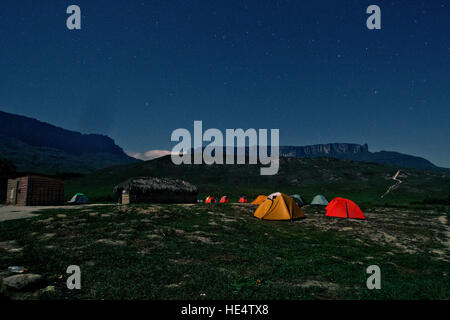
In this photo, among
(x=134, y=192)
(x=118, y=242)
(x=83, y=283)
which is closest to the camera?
(x=83, y=283)

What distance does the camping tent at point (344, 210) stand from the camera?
23.6 meters

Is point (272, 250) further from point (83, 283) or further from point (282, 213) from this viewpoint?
point (282, 213)

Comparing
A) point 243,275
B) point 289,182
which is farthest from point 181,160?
point 243,275

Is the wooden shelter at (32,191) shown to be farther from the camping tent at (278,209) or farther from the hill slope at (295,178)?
the hill slope at (295,178)

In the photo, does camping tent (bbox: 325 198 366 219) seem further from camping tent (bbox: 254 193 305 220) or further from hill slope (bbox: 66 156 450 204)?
hill slope (bbox: 66 156 450 204)

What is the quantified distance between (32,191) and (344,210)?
1349 inches

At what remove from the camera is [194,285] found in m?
6.91

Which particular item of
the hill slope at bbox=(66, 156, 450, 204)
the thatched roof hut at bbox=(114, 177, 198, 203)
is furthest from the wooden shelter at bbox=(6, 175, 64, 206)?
the hill slope at bbox=(66, 156, 450, 204)

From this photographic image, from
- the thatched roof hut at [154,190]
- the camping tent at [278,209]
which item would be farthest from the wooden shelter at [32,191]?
the camping tent at [278,209]

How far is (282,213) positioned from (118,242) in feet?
45.9

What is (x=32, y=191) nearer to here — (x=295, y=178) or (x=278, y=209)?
(x=278, y=209)

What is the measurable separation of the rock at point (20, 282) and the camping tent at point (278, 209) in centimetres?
1720

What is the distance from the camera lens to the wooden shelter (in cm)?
2845

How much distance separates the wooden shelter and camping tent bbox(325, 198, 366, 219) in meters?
33.0
